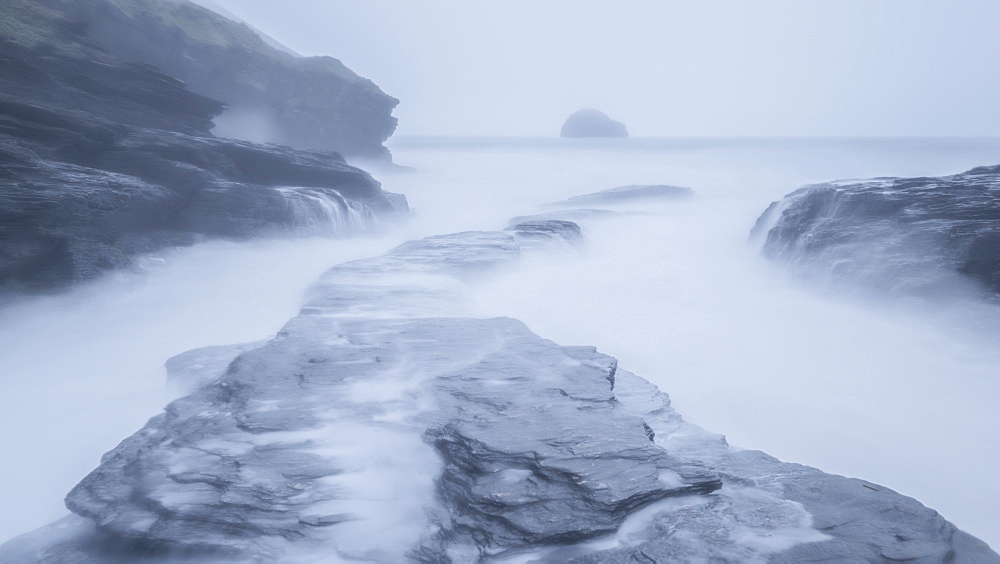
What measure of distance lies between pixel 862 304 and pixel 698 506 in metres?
7.15

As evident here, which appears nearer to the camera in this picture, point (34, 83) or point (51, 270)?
point (51, 270)

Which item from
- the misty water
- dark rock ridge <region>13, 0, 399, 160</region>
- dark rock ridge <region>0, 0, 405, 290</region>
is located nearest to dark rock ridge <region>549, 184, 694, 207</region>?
the misty water

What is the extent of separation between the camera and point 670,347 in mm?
7266

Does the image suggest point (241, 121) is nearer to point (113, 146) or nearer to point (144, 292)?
point (113, 146)

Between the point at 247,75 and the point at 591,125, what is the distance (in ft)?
269

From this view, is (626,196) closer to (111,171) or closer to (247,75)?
(111,171)

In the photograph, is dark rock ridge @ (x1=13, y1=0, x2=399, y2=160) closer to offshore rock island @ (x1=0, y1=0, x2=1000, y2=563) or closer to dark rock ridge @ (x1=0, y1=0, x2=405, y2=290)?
dark rock ridge @ (x1=0, y1=0, x2=405, y2=290)

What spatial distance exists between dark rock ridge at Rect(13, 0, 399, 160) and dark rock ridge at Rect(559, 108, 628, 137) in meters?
73.5

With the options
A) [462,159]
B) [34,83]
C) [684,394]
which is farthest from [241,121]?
[684,394]

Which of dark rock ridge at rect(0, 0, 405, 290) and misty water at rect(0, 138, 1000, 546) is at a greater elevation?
dark rock ridge at rect(0, 0, 405, 290)

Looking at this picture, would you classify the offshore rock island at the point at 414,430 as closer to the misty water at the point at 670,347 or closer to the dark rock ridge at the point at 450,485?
the dark rock ridge at the point at 450,485

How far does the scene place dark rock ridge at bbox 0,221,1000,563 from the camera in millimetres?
2875

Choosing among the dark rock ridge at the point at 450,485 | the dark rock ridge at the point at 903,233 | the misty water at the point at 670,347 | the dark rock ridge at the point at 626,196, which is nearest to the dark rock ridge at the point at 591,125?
the dark rock ridge at the point at 626,196

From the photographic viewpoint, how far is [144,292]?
30.7 ft
